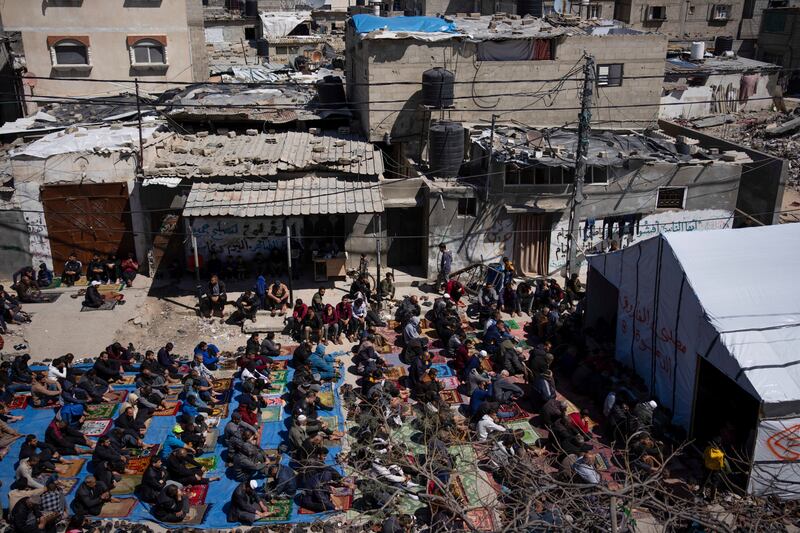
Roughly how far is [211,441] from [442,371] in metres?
5.59

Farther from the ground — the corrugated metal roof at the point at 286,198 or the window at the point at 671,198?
the corrugated metal roof at the point at 286,198

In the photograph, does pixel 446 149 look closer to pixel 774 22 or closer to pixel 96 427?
pixel 96 427

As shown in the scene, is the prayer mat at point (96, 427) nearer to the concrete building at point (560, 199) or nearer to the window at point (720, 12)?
the concrete building at point (560, 199)

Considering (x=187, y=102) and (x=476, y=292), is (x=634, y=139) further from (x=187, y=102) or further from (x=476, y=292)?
(x=187, y=102)

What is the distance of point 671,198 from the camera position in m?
23.3

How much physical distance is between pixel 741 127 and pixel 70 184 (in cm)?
3108

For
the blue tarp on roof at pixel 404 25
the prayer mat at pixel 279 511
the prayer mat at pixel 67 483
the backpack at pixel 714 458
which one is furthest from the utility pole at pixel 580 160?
the prayer mat at pixel 67 483

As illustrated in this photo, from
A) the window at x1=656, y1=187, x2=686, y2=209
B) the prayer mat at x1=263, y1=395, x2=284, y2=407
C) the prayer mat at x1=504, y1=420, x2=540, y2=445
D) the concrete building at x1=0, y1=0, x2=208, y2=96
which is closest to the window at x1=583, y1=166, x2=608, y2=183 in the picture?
the window at x1=656, y1=187, x2=686, y2=209

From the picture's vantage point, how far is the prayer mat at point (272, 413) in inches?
626

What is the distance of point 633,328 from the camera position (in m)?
17.0

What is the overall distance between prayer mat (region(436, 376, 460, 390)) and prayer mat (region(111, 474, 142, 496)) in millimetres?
6652

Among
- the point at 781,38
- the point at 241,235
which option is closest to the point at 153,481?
the point at 241,235

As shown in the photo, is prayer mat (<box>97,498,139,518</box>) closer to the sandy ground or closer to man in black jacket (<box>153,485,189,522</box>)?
man in black jacket (<box>153,485,189,522</box>)

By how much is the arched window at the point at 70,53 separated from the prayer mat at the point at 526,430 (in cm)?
2644
